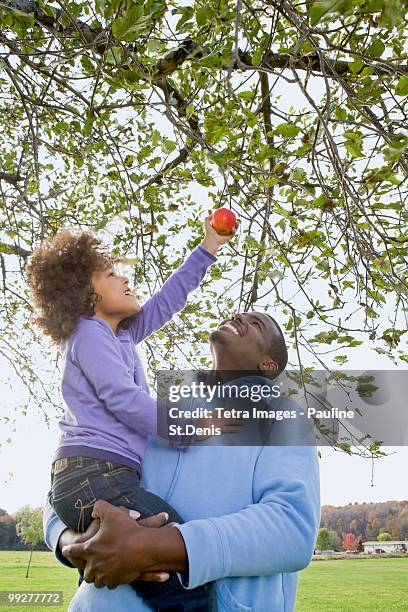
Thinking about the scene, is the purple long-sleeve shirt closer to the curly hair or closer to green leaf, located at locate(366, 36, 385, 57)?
the curly hair

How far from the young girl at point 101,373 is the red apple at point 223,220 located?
0.08 m

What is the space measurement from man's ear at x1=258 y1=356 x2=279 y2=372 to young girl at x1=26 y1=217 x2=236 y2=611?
0.37 m

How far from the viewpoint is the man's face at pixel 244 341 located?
7.05ft

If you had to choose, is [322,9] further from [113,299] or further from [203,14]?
[113,299]

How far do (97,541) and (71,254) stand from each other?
122 centimetres

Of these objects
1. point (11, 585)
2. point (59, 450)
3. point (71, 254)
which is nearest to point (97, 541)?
point (59, 450)

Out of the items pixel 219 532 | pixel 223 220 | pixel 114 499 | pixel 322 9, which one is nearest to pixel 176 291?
pixel 223 220

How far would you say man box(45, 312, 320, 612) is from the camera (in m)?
1.66

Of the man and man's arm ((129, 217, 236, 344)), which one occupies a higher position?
man's arm ((129, 217, 236, 344))

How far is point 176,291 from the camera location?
2756 millimetres

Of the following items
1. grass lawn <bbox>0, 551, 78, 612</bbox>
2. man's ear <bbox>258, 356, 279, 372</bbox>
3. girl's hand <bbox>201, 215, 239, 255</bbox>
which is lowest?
grass lawn <bbox>0, 551, 78, 612</bbox>

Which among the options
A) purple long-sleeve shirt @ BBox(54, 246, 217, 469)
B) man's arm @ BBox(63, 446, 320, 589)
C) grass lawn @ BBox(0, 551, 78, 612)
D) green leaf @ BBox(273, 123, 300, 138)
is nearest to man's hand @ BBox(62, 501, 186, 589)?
man's arm @ BBox(63, 446, 320, 589)

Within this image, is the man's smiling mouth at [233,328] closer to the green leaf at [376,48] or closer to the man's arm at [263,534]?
the man's arm at [263,534]

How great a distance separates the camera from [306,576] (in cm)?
2323
